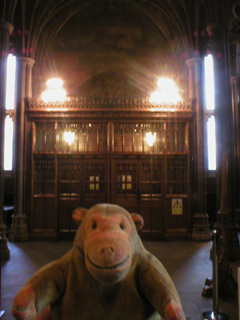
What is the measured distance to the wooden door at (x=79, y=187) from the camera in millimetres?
7527

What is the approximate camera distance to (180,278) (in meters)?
4.60

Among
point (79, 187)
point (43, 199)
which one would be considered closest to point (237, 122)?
point (79, 187)

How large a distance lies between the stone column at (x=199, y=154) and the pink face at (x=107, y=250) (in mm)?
6082

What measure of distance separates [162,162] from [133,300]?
610 centimetres

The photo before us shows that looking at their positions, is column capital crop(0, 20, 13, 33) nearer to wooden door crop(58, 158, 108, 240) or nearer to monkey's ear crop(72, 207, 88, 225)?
wooden door crop(58, 158, 108, 240)

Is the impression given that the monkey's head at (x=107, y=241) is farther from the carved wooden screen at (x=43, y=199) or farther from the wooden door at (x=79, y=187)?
the carved wooden screen at (x=43, y=199)

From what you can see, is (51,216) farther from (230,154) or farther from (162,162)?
(230,154)

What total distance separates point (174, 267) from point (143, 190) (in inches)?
108

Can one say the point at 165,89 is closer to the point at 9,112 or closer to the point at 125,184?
the point at 125,184

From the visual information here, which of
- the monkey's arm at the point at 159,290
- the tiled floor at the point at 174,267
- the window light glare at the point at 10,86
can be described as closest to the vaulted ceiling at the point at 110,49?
the window light glare at the point at 10,86

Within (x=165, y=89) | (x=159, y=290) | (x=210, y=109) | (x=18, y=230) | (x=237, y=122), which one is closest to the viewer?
(x=159, y=290)

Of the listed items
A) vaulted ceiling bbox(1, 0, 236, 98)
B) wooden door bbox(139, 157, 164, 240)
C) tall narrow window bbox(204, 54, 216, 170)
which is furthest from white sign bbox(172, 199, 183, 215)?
vaulted ceiling bbox(1, 0, 236, 98)

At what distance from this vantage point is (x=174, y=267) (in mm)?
5156

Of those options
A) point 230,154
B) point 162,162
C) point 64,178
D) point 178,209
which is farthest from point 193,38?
point 64,178
